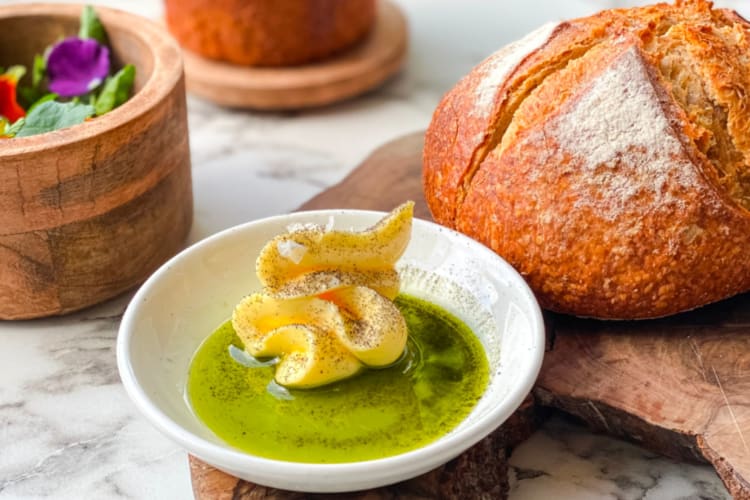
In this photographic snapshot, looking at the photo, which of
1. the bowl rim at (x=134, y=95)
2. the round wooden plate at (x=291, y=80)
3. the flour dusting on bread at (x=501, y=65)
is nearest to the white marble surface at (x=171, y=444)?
the round wooden plate at (x=291, y=80)

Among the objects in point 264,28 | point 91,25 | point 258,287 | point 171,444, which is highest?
point 91,25

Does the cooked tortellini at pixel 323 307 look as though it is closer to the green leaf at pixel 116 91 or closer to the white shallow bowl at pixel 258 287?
the white shallow bowl at pixel 258 287

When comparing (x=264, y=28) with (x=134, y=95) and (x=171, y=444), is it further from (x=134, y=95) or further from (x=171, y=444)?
(x=171, y=444)

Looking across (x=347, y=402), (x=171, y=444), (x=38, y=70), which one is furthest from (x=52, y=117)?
(x=347, y=402)

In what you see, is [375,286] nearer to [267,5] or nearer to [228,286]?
[228,286]

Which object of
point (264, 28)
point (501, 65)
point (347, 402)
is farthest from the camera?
point (264, 28)

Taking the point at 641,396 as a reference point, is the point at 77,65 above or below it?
above

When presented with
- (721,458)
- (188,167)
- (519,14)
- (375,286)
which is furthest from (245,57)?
(721,458)
